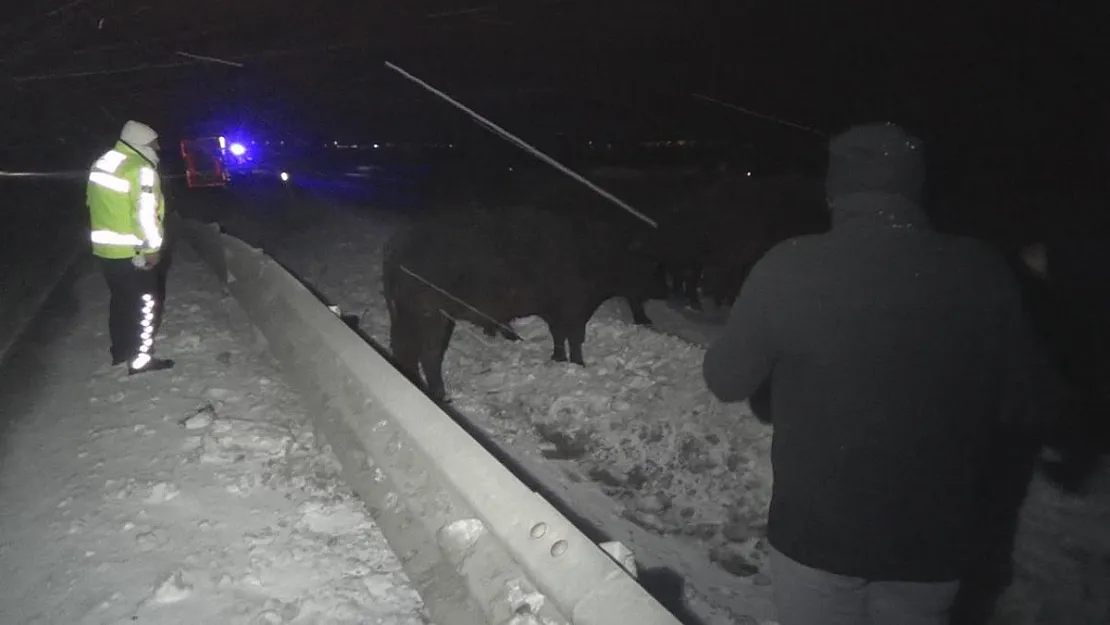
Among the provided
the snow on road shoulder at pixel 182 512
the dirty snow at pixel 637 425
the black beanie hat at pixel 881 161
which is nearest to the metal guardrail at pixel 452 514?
the snow on road shoulder at pixel 182 512

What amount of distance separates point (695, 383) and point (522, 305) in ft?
7.82

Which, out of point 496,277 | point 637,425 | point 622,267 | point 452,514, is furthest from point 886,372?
point 622,267

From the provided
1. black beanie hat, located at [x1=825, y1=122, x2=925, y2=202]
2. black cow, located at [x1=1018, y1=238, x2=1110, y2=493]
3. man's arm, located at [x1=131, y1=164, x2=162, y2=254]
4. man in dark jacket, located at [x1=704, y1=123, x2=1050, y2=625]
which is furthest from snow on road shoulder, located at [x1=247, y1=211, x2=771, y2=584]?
black beanie hat, located at [x1=825, y1=122, x2=925, y2=202]

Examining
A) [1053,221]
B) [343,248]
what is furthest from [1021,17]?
[343,248]

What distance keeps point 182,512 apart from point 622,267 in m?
7.51

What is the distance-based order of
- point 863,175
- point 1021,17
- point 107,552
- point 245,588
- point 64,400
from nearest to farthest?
point 863,175
point 245,588
point 107,552
point 64,400
point 1021,17

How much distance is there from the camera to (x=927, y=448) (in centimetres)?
230

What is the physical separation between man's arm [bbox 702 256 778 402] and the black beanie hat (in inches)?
13.8

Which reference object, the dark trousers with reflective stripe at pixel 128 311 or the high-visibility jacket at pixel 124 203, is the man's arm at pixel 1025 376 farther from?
the dark trousers with reflective stripe at pixel 128 311

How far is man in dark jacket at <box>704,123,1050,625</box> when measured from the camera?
2215 millimetres

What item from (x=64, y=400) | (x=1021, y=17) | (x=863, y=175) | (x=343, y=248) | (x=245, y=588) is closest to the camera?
(x=863, y=175)

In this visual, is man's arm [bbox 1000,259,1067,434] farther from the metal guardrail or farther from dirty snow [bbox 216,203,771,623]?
dirty snow [bbox 216,203,771,623]

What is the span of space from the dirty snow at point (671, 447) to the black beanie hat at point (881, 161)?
3.17m

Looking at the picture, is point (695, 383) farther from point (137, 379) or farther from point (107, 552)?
point (107, 552)
